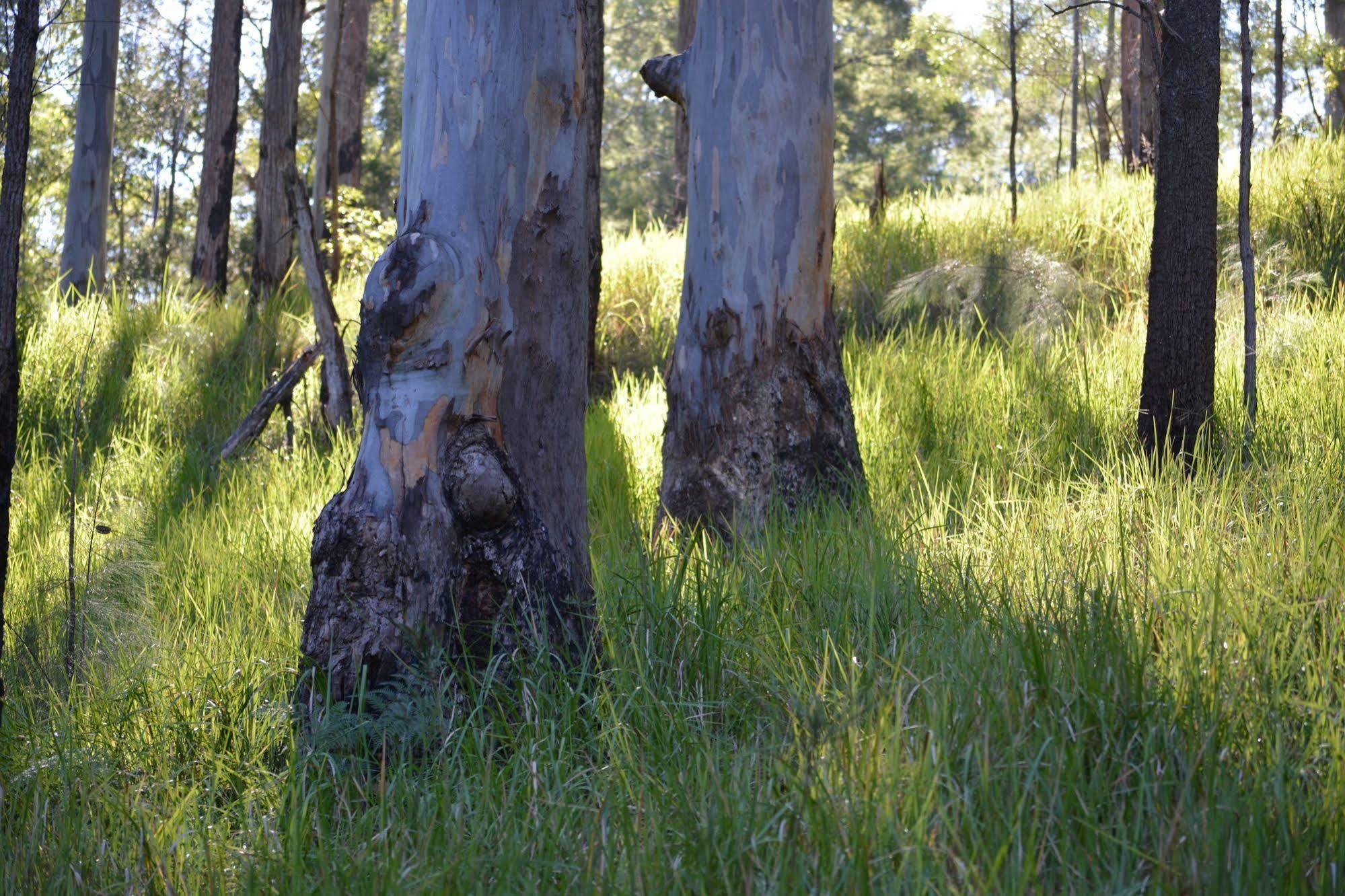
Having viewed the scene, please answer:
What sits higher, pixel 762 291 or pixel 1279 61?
pixel 1279 61

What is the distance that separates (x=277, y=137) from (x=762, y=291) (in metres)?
6.12

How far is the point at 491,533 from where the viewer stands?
2848 mm

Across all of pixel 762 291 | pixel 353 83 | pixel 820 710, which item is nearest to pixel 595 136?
pixel 762 291

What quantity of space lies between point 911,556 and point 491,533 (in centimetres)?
132

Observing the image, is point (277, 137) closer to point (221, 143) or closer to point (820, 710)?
point (221, 143)

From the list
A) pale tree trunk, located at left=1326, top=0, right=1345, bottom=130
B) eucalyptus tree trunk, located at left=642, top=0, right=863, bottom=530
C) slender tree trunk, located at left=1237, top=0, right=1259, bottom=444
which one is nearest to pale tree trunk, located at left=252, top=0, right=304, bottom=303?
eucalyptus tree trunk, located at left=642, top=0, right=863, bottom=530

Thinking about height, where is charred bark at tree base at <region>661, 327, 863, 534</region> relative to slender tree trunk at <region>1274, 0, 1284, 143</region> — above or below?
below

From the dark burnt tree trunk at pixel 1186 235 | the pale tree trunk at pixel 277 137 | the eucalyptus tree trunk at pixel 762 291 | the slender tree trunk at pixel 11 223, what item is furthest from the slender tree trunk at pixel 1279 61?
the pale tree trunk at pixel 277 137

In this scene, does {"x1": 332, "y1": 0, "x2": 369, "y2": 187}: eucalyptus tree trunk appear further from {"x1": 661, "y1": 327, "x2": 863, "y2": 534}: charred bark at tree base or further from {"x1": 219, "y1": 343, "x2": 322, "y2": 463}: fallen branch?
{"x1": 661, "y1": 327, "x2": 863, "y2": 534}: charred bark at tree base

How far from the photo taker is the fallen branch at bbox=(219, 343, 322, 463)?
6.26m

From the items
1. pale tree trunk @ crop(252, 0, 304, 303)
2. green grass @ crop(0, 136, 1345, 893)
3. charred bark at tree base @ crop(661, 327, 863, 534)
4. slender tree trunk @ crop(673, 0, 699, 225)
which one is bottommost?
green grass @ crop(0, 136, 1345, 893)

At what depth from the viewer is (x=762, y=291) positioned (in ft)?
15.0

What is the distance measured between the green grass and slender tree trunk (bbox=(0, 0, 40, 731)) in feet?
1.75

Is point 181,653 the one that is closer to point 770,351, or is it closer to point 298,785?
point 298,785
